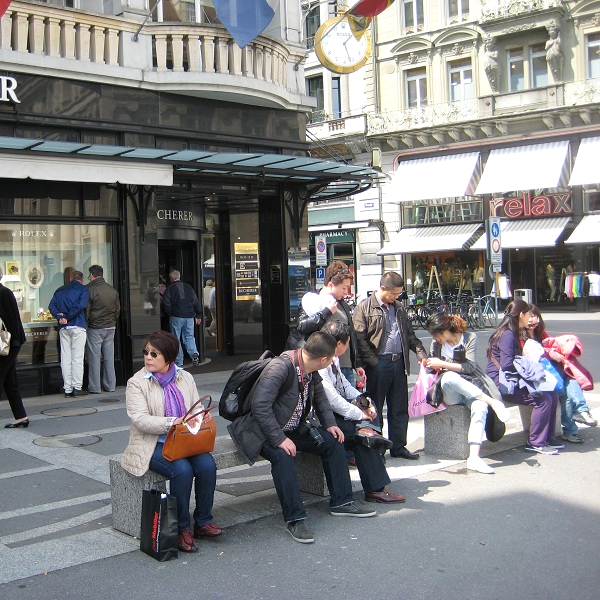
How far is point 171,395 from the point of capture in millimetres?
5117

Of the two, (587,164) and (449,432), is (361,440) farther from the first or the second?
(587,164)

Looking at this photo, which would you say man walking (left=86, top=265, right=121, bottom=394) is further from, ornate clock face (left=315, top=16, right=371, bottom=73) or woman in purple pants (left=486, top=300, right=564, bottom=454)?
woman in purple pants (left=486, top=300, right=564, bottom=454)

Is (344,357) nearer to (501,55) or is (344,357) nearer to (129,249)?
(129,249)

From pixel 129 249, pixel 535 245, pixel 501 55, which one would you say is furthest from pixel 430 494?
pixel 501 55

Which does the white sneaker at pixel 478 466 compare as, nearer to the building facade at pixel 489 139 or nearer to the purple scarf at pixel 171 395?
the purple scarf at pixel 171 395

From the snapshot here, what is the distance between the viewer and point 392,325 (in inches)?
284

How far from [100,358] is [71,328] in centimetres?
75

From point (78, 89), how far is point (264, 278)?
4950mm

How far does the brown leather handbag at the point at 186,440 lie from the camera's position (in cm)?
485

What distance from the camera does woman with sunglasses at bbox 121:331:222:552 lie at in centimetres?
491

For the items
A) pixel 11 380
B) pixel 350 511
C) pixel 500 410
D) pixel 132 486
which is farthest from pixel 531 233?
pixel 132 486

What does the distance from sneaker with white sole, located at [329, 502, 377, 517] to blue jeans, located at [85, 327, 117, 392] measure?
22.2 feet

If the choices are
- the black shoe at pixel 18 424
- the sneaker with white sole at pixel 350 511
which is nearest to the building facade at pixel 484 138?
the black shoe at pixel 18 424

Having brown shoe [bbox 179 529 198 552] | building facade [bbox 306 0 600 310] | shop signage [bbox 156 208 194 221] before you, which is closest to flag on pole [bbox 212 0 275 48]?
shop signage [bbox 156 208 194 221]
